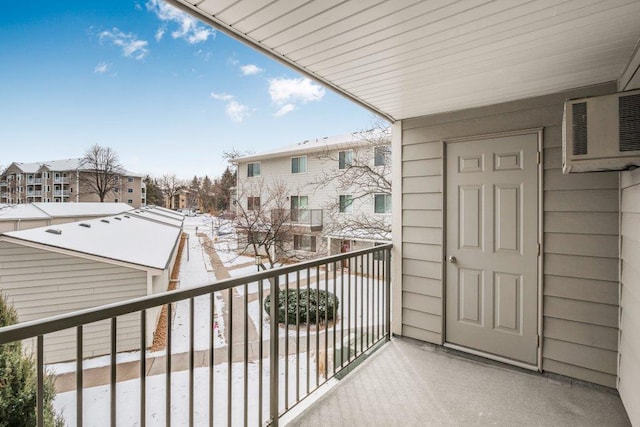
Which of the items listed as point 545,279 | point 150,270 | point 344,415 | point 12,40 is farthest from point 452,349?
point 12,40

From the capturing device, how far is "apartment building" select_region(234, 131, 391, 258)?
8422 millimetres

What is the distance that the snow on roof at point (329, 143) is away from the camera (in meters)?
8.49

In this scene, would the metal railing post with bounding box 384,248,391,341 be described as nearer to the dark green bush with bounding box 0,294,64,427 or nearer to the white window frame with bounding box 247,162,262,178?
the dark green bush with bounding box 0,294,64,427

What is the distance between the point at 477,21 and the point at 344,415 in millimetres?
2420

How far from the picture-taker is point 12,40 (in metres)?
18.1

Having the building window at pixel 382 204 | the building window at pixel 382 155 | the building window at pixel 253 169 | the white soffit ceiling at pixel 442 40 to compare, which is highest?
the building window at pixel 253 169

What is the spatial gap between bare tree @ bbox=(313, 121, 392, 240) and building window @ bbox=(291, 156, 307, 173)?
1688 millimetres

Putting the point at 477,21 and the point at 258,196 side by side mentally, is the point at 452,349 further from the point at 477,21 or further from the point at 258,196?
the point at 258,196

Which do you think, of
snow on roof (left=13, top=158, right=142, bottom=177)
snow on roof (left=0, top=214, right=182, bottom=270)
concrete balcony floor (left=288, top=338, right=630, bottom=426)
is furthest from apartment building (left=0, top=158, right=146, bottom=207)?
concrete balcony floor (left=288, top=338, right=630, bottom=426)

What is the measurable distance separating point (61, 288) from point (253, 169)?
28.6ft

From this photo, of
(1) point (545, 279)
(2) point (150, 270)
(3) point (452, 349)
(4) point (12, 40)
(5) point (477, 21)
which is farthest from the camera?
(4) point (12, 40)

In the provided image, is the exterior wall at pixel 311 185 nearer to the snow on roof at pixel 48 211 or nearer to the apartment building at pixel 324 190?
the apartment building at pixel 324 190

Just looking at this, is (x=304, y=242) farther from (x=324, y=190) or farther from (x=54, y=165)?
(x=54, y=165)

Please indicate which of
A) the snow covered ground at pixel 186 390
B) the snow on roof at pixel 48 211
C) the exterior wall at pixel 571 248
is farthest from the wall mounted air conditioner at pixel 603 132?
the snow on roof at pixel 48 211
